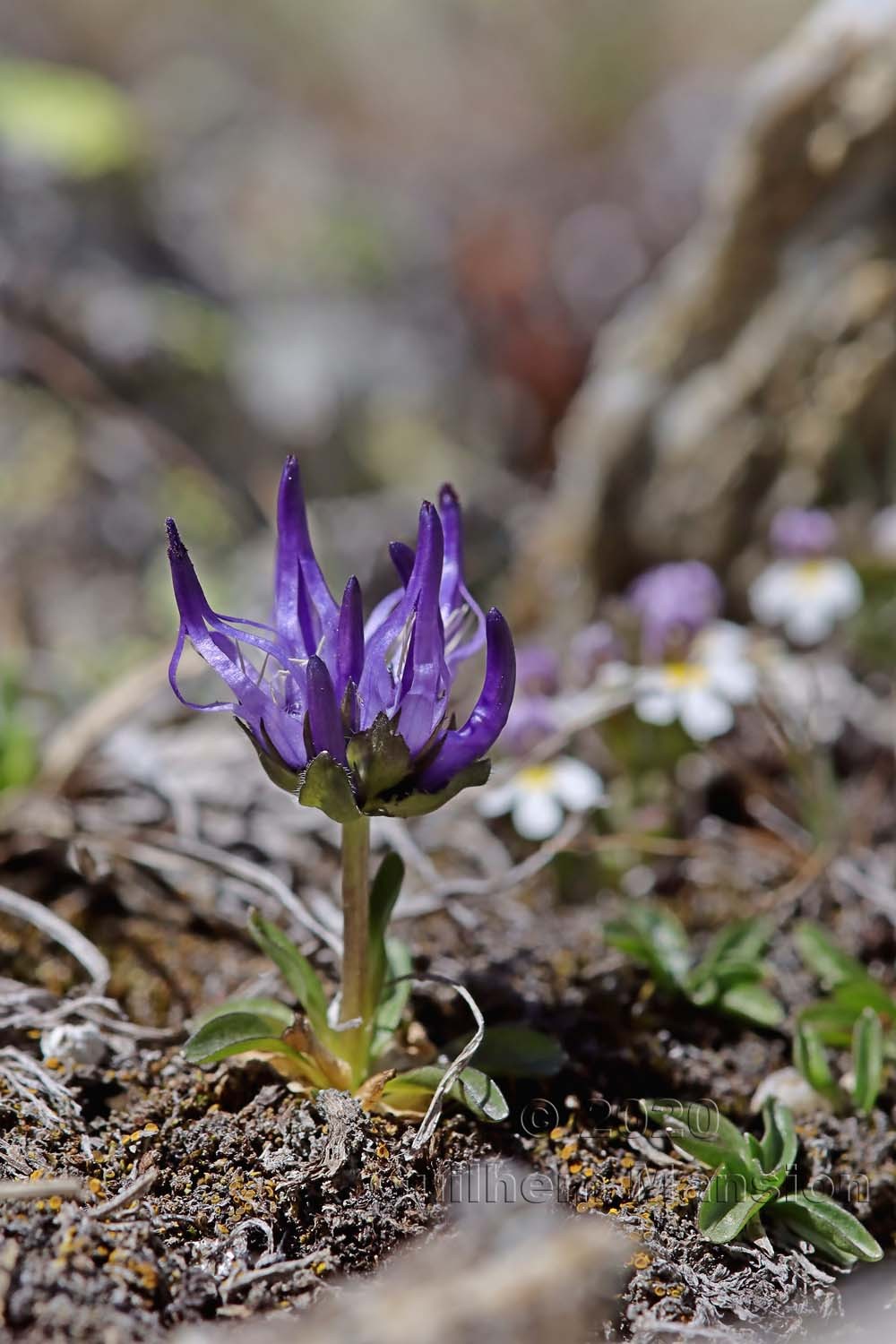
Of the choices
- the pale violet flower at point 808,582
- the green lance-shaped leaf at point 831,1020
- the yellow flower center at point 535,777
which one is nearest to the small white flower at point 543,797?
the yellow flower center at point 535,777

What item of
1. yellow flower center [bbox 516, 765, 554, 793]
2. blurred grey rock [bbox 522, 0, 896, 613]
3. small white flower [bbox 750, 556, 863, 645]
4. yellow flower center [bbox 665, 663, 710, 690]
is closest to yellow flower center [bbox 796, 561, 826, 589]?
small white flower [bbox 750, 556, 863, 645]

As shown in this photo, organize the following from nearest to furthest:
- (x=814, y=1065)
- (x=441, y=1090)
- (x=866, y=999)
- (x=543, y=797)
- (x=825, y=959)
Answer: (x=441, y=1090)
(x=814, y=1065)
(x=866, y=999)
(x=825, y=959)
(x=543, y=797)

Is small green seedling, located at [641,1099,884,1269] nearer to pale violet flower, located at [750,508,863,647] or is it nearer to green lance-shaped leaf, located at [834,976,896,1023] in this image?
green lance-shaped leaf, located at [834,976,896,1023]

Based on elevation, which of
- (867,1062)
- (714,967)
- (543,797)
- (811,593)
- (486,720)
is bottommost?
(867,1062)

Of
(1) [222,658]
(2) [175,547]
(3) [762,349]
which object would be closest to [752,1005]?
(1) [222,658]

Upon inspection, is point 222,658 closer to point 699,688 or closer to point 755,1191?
point 755,1191
